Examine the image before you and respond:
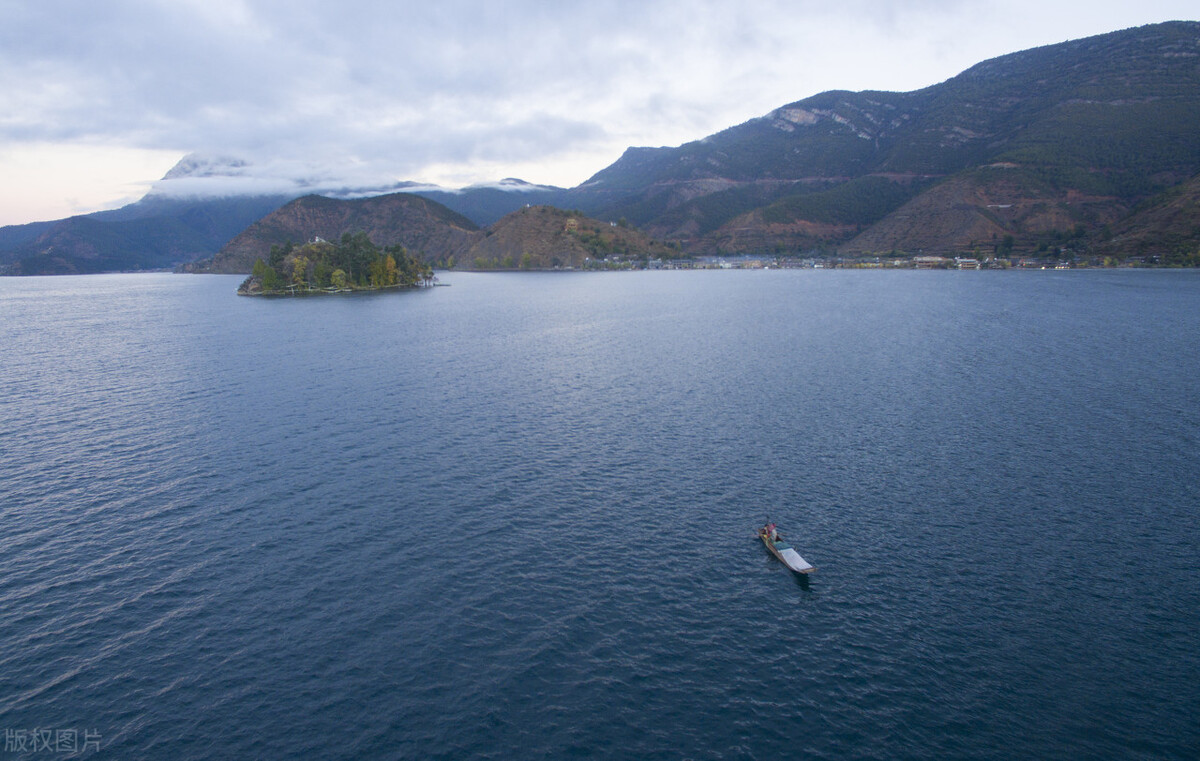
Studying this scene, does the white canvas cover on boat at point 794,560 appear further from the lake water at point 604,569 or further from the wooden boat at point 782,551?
the lake water at point 604,569

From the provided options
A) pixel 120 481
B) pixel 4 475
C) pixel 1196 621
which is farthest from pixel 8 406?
pixel 1196 621

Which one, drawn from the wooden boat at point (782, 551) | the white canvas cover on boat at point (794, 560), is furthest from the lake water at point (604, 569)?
the white canvas cover on boat at point (794, 560)

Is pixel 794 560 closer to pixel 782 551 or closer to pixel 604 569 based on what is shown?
pixel 782 551

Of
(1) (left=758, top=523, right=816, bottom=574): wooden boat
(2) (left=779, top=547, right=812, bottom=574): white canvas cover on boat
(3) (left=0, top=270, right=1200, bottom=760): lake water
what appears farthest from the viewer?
(1) (left=758, top=523, right=816, bottom=574): wooden boat

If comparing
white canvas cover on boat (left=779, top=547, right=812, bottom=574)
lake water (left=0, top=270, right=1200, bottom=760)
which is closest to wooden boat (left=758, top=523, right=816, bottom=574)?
white canvas cover on boat (left=779, top=547, right=812, bottom=574)

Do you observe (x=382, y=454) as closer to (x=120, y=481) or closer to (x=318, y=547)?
(x=318, y=547)

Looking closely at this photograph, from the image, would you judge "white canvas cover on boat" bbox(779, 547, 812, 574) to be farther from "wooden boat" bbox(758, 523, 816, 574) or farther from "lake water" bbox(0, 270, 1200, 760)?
"lake water" bbox(0, 270, 1200, 760)
